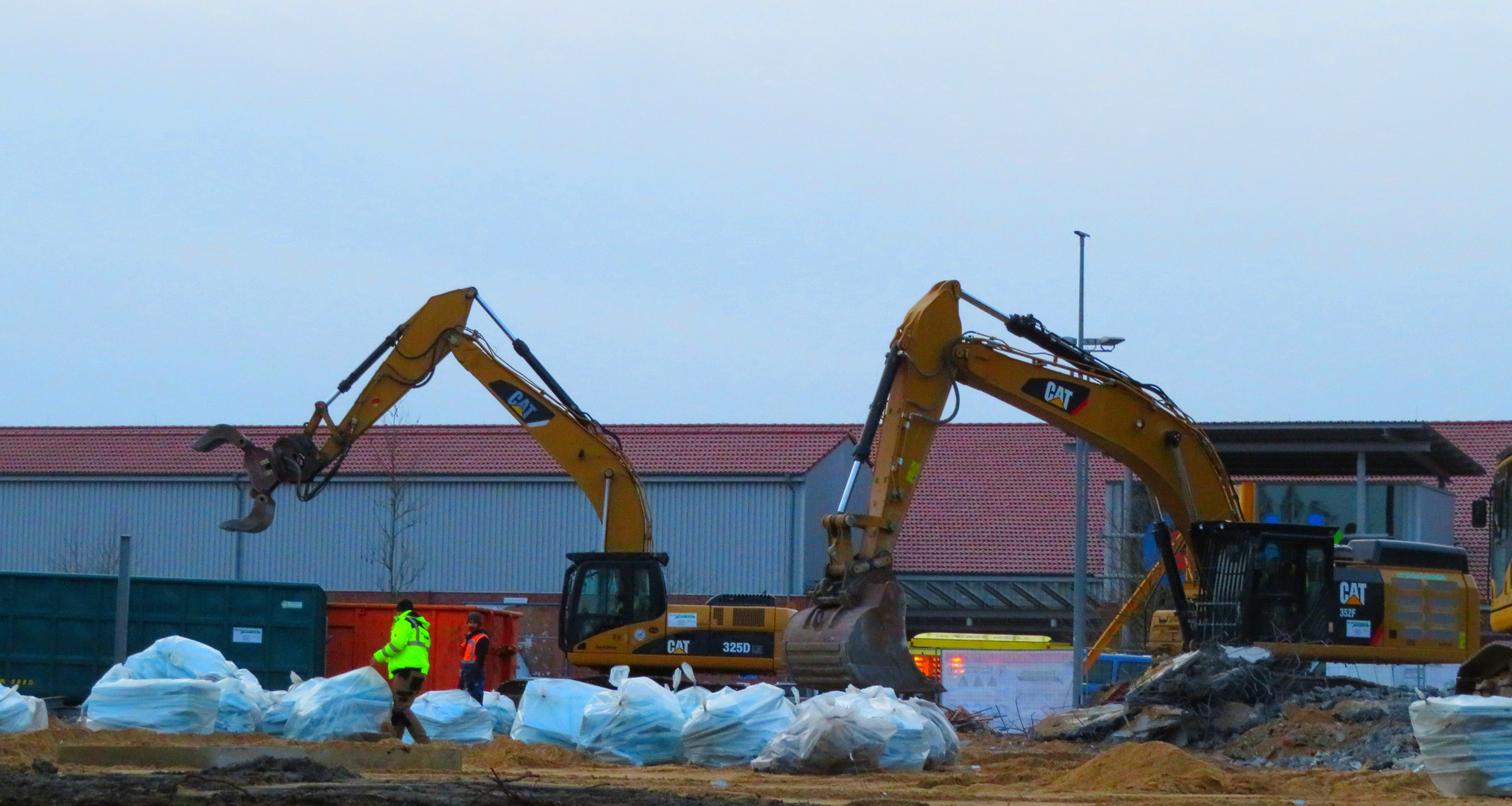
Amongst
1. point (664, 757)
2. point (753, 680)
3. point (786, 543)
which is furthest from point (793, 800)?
point (786, 543)

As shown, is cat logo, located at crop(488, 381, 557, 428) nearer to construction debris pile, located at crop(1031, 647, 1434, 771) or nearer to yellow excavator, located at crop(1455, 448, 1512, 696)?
construction debris pile, located at crop(1031, 647, 1434, 771)

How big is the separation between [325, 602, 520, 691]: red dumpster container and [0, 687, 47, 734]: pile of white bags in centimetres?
829

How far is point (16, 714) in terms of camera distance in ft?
53.7

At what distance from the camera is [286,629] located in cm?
2464

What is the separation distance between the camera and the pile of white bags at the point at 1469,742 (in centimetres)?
1138

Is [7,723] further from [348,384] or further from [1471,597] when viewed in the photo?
[1471,597]

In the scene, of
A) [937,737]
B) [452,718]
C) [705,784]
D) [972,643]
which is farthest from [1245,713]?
[972,643]

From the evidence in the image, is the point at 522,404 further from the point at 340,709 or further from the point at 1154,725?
the point at 1154,725

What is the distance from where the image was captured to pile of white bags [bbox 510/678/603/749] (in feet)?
53.7

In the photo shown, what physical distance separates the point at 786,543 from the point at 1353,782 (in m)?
29.7

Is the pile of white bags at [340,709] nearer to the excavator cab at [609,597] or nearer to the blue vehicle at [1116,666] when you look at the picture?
the excavator cab at [609,597]

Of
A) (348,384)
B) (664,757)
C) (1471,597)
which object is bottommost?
(664,757)

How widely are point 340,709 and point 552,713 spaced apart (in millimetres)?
2271

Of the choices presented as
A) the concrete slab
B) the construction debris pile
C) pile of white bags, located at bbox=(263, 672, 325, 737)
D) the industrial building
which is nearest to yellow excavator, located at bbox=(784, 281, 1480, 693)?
the construction debris pile
